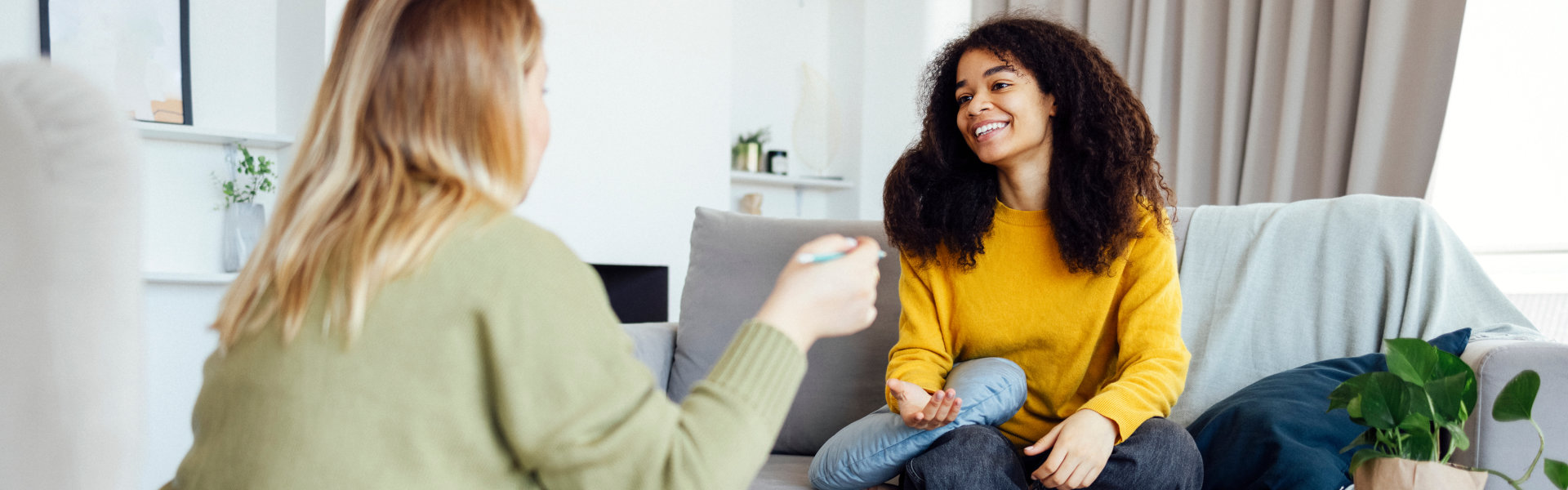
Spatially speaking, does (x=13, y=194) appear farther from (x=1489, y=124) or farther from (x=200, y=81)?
(x=1489, y=124)

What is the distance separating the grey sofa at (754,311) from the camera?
1712 mm

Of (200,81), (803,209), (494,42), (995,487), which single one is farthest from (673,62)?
(494,42)

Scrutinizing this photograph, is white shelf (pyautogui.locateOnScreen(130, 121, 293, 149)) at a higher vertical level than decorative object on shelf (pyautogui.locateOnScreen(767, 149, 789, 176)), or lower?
higher

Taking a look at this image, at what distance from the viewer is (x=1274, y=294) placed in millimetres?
1616

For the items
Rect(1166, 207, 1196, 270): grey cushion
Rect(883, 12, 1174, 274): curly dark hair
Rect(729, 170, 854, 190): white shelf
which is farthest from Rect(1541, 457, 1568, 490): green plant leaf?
Rect(729, 170, 854, 190): white shelf

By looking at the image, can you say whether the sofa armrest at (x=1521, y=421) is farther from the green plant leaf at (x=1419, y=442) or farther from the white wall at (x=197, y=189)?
the white wall at (x=197, y=189)

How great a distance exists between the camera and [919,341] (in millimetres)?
1474

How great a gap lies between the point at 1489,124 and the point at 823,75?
8.21 feet

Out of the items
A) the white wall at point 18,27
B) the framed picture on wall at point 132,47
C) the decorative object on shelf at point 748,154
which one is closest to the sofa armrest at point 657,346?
the framed picture on wall at point 132,47

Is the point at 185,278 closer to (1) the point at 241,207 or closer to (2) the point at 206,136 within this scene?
(1) the point at 241,207

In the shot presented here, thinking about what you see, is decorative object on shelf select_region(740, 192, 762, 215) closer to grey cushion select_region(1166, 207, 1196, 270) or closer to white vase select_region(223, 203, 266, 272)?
white vase select_region(223, 203, 266, 272)

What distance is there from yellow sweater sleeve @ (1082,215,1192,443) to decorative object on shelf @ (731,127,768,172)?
2.64 m

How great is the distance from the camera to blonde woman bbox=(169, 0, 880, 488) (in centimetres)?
59

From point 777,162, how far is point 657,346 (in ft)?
7.66
